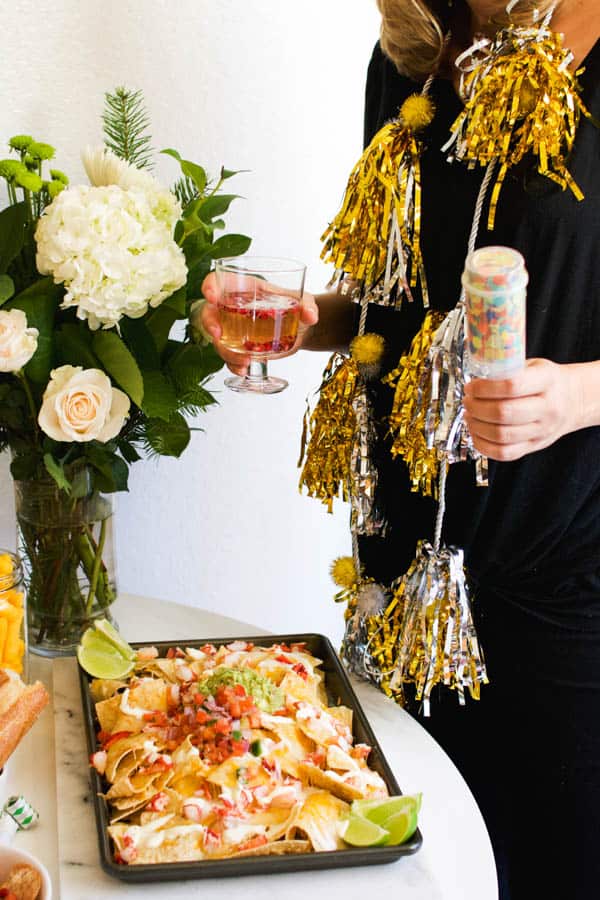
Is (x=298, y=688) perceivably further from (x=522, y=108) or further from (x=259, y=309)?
(x=522, y=108)

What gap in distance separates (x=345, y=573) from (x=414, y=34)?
664 millimetres

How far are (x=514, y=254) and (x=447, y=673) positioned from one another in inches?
21.4

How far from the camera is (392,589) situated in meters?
1.27

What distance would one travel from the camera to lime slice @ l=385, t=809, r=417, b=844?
3.03 ft

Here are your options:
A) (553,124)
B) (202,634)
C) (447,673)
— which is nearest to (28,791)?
(202,634)

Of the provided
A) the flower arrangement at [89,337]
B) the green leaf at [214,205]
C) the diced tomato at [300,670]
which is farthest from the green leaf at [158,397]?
→ the diced tomato at [300,670]

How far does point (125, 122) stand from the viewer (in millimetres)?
1344

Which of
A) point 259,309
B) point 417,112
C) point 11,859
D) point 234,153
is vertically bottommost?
point 11,859

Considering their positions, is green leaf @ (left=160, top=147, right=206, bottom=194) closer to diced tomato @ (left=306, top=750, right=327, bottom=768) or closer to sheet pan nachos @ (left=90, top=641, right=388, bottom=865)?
sheet pan nachos @ (left=90, top=641, right=388, bottom=865)

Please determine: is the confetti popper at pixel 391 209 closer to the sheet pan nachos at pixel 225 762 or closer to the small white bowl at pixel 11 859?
the sheet pan nachos at pixel 225 762

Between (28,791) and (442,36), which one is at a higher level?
(442,36)

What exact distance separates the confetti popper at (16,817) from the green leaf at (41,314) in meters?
0.47

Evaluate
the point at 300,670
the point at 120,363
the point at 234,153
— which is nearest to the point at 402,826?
the point at 300,670

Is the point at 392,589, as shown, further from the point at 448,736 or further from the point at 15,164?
the point at 15,164
